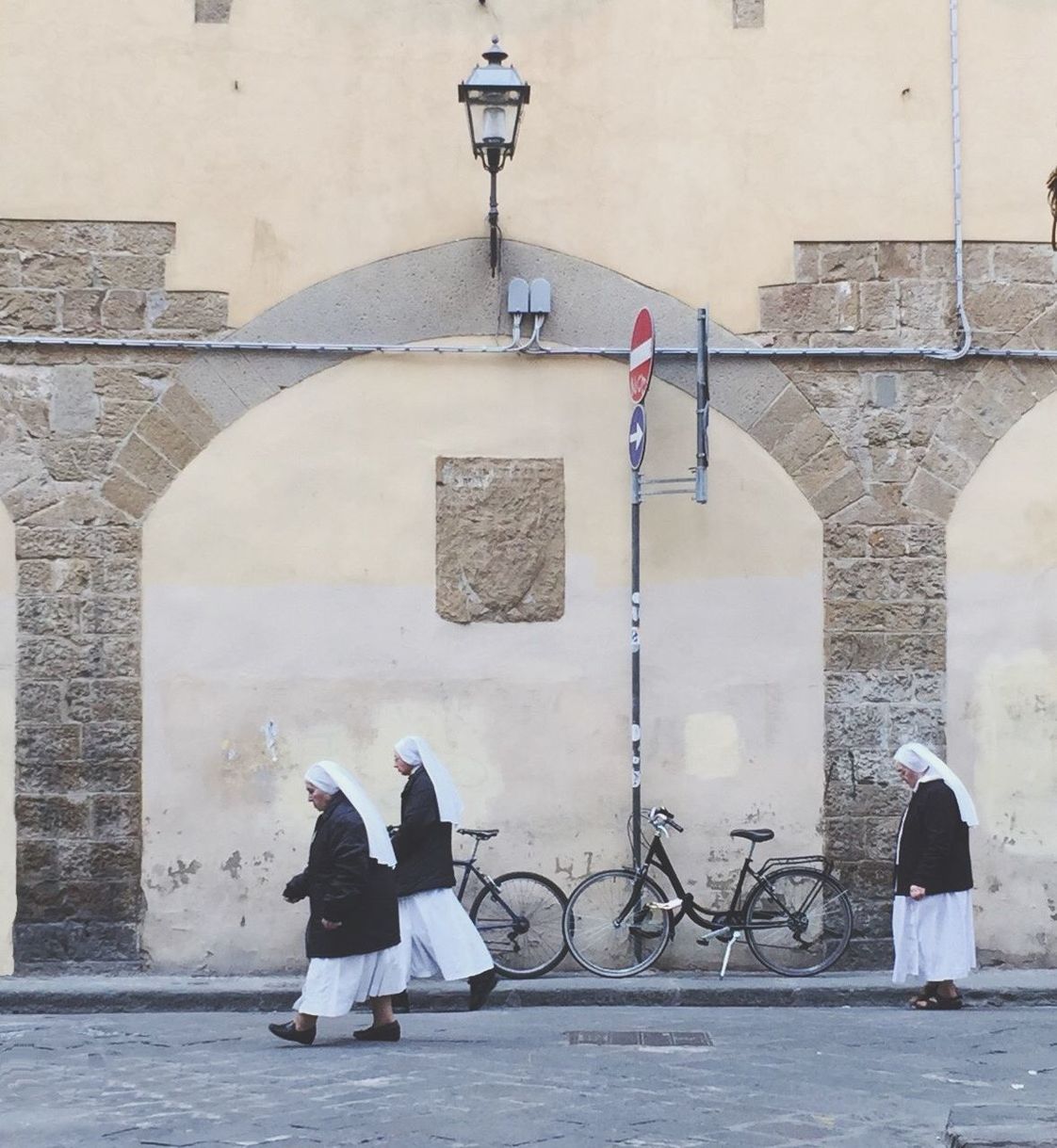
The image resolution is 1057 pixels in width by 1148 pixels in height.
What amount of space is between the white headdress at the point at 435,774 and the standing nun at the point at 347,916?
0.93m

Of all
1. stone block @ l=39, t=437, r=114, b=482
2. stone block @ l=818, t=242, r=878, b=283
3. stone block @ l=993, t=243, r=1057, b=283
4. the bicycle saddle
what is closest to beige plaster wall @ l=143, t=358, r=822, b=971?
the bicycle saddle

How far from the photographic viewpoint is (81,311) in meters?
10.6

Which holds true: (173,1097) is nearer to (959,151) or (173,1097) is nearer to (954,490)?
(954,490)

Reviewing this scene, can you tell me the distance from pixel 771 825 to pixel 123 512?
12.9 ft

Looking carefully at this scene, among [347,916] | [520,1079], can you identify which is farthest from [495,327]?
[520,1079]

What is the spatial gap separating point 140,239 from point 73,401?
38.0 inches

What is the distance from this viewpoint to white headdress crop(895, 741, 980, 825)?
984 centimetres

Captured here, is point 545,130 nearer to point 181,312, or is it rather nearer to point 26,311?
point 181,312

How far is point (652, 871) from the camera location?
10680 mm

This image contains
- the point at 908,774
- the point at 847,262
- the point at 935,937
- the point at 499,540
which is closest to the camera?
the point at 935,937

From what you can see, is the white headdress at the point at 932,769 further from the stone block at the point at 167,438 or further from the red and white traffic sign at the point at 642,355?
the stone block at the point at 167,438

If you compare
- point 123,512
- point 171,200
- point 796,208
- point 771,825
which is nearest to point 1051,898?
point 771,825

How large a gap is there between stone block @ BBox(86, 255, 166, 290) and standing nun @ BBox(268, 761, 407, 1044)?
334cm

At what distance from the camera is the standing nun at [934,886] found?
9.69 m
